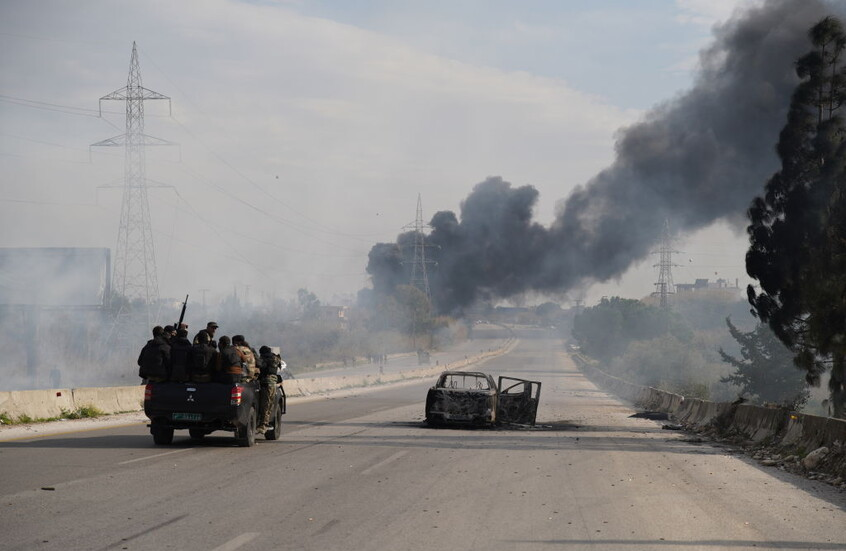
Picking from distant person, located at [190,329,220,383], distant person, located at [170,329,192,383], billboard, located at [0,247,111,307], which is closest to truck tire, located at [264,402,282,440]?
distant person, located at [190,329,220,383]

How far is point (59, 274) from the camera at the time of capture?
7000cm

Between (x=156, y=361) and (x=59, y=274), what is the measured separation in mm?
58065

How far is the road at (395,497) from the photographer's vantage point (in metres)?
8.26

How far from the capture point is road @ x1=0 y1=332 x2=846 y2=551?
27.1 ft

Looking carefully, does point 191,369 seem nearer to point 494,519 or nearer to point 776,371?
point 494,519

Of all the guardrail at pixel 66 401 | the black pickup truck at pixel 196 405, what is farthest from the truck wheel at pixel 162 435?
the guardrail at pixel 66 401

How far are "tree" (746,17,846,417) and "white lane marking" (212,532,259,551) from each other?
23.2 metres

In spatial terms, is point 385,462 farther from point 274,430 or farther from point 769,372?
point 769,372

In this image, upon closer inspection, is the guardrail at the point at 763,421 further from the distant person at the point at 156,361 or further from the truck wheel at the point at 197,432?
the distant person at the point at 156,361

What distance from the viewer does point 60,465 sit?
13.0m

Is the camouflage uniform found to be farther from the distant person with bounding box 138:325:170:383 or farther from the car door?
the car door

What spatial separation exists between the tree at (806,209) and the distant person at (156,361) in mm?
19065

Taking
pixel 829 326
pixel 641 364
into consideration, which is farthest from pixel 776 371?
pixel 829 326

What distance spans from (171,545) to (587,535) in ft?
11.7
